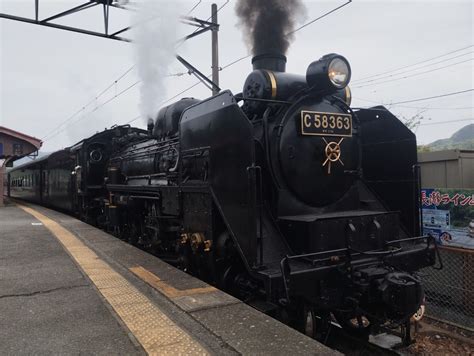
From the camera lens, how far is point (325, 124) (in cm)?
458

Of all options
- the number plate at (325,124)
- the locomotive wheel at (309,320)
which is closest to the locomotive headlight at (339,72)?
the number plate at (325,124)

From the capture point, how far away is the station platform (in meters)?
2.89

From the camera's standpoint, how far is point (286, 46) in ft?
18.2

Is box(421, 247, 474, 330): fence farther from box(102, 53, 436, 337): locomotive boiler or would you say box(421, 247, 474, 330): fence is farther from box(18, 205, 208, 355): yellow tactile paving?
box(18, 205, 208, 355): yellow tactile paving

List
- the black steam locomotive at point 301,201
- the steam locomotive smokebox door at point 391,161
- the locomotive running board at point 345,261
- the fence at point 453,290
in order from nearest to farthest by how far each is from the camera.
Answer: the locomotive running board at point 345,261 → the black steam locomotive at point 301,201 → the steam locomotive smokebox door at point 391,161 → the fence at point 453,290

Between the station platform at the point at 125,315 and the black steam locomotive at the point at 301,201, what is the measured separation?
44 cm

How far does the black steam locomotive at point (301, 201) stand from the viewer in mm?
3732

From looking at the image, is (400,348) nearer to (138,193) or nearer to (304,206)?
(304,206)

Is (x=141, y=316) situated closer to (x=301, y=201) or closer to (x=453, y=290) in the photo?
(x=301, y=201)

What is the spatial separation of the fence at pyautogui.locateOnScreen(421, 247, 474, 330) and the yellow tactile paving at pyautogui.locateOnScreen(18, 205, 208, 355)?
12.0ft

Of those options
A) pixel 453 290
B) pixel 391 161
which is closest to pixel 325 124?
pixel 391 161

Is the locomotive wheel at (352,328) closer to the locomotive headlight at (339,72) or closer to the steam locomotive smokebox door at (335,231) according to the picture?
the steam locomotive smokebox door at (335,231)

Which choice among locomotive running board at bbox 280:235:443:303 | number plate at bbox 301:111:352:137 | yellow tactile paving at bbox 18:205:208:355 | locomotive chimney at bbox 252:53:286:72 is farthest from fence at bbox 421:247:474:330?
yellow tactile paving at bbox 18:205:208:355

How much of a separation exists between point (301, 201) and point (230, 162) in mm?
981
